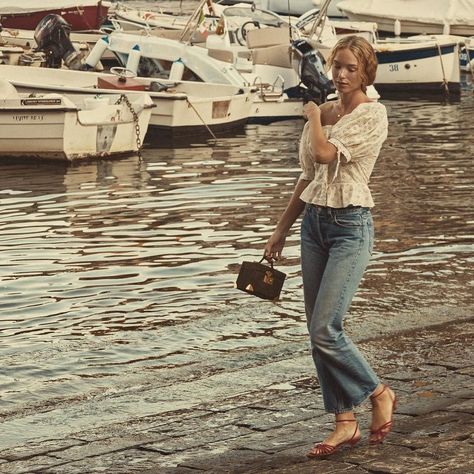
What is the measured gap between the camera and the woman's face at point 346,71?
21.3 ft

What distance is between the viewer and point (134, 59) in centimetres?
2952

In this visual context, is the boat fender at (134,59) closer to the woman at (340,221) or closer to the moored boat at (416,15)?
the moored boat at (416,15)

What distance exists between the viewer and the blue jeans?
6.50 m

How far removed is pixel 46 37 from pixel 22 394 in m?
22.6

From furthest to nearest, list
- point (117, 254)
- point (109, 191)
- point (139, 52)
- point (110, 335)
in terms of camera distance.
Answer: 1. point (139, 52)
2. point (109, 191)
3. point (117, 254)
4. point (110, 335)

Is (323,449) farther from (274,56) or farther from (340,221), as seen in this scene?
(274,56)

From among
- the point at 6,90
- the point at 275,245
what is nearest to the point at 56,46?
the point at 6,90

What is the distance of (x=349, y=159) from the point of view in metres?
6.52

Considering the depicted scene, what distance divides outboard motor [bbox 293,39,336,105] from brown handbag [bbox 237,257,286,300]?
22.4m

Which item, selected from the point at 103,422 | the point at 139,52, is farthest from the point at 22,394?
the point at 139,52

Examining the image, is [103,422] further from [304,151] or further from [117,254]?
[117,254]

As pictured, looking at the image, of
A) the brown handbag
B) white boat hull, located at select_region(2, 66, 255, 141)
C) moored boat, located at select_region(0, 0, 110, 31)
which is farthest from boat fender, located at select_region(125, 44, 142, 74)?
the brown handbag

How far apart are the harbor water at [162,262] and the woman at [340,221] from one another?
69.5 inches

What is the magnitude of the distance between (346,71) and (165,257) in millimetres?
7818
